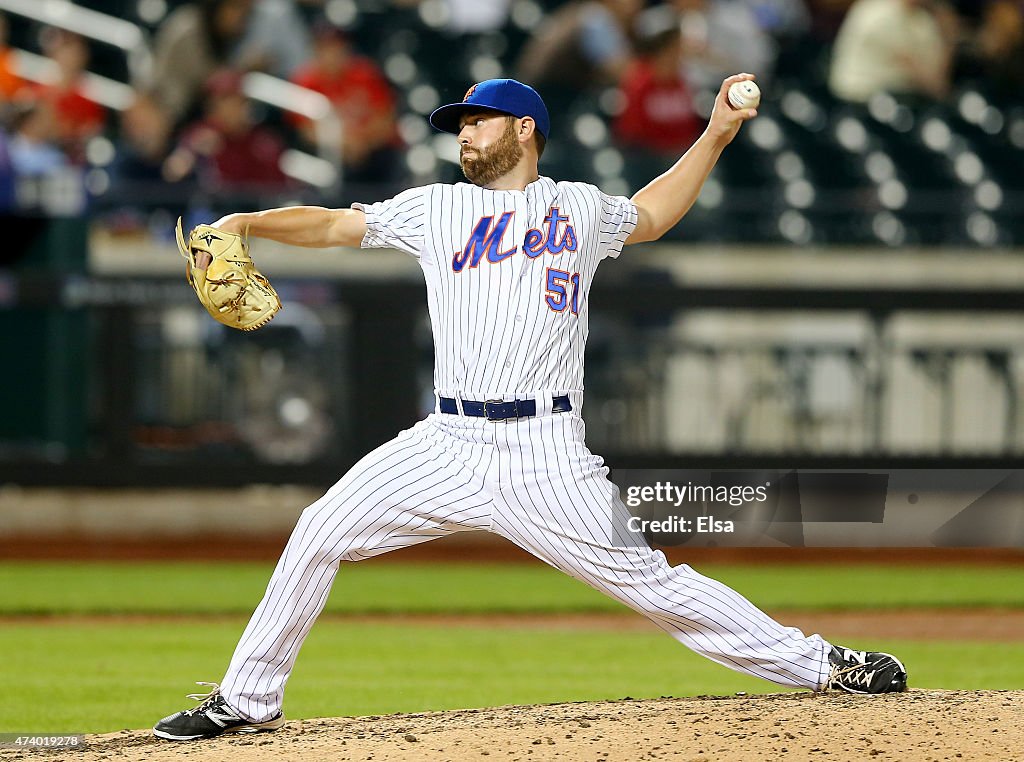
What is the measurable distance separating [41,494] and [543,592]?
10.3 feet

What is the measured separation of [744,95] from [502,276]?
82cm

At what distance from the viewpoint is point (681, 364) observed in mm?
9539

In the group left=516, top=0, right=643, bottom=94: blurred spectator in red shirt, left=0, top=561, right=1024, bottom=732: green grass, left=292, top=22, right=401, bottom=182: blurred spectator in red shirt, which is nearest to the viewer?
left=0, top=561, right=1024, bottom=732: green grass

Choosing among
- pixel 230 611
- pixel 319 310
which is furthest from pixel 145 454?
pixel 230 611

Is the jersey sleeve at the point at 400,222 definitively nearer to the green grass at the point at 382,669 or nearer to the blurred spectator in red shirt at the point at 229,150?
the green grass at the point at 382,669

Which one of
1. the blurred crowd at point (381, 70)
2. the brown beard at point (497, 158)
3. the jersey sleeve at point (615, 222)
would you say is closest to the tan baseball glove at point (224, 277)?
the brown beard at point (497, 158)

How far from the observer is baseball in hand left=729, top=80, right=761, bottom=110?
13.8 feet

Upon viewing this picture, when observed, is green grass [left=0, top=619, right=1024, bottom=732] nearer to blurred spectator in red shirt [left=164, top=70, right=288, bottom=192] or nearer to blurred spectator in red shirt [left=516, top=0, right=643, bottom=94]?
blurred spectator in red shirt [left=164, top=70, right=288, bottom=192]

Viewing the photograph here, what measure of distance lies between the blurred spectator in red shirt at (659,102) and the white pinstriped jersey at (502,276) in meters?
7.08

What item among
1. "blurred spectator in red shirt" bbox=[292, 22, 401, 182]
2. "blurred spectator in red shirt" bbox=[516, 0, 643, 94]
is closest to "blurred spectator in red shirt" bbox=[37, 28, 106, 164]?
"blurred spectator in red shirt" bbox=[292, 22, 401, 182]

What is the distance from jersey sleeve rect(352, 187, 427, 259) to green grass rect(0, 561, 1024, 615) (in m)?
4.09

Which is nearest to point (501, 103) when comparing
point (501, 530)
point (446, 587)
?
point (501, 530)

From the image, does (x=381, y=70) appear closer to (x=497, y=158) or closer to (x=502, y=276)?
(x=497, y=158)

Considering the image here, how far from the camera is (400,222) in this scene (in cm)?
409
